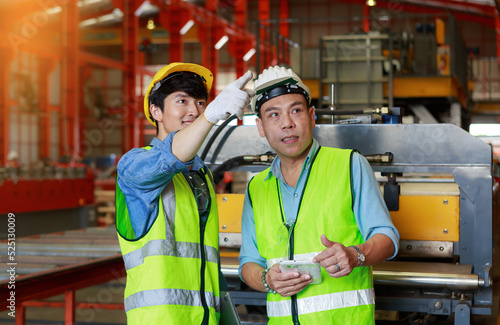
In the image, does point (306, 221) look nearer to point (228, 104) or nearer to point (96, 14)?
point (228, 104)

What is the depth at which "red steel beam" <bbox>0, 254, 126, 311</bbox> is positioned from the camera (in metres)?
3.03

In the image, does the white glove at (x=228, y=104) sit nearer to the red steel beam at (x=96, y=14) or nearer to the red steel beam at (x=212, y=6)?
the red steel beam at (x=212, y=6)

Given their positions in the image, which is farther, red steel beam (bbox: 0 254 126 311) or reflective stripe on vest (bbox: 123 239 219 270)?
red steel beam (bbox: 0 254 126 311)

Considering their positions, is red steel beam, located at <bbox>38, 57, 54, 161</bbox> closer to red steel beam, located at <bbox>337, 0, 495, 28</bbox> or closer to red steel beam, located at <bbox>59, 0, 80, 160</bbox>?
red steel beam, located at <bbox>59, 0, 80, 160</bbox>

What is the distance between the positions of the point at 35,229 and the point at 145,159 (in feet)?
28.3

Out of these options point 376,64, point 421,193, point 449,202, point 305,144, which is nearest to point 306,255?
point 305,144

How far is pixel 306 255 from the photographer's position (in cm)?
204

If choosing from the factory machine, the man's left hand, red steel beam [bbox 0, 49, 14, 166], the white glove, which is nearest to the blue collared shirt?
the white glove

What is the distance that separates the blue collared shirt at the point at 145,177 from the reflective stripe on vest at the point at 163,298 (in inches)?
7.7

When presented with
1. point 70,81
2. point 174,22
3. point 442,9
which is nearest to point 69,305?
point 70,81

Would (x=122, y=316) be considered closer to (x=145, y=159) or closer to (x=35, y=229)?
(x=35, y=229)

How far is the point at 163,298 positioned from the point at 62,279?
1748 mm

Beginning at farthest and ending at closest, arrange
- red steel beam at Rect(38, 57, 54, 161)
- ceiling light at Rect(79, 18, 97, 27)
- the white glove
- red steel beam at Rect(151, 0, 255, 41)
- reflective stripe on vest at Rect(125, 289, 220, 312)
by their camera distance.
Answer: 1. ceiling light at Rect(79, 18, 97, 27)
2. red steel beam at Rect(38, 57, 54, 161)
3. red steel beam at Rect(151, 0, 255, 41)
4. reflective stripe on vest at Rect(125, 289, 220, 312)
5. the white glove

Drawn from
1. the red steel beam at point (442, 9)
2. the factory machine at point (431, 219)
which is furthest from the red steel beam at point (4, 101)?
the red steel beam at point (442, 9)
